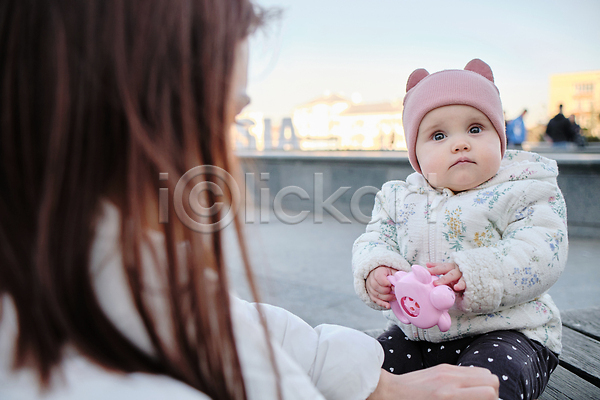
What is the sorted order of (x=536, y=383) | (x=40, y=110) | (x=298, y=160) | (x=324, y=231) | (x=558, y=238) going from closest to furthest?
(x=40, y=110), (x=536, y=383), (x=558, y=238), (x=324, y=231), (x=298, y=160)

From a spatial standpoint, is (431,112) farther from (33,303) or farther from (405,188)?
(33,303)

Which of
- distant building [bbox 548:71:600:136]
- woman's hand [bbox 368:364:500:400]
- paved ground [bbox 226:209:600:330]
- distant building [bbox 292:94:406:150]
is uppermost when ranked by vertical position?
distant building [bbox 548:71:600:136]

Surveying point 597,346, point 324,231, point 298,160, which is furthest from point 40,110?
point 298,160

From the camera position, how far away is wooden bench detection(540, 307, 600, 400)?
3.69 ft

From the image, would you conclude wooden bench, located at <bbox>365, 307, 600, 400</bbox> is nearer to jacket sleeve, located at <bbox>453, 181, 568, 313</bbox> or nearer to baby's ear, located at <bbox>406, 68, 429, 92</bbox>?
jacket sleeve, located at <bbox>453, 181, 568, 313</bbox>

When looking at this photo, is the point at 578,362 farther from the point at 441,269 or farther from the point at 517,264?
the point at 441,269

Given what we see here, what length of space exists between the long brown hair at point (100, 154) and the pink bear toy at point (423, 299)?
62 cm

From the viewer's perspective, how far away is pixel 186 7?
1.75ft

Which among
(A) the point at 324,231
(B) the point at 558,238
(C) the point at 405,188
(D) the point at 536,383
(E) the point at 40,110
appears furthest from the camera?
(A) the point at 324,231

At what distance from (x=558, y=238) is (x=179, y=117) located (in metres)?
1.03

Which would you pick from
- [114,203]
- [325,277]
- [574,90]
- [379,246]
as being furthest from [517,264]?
[574,90]

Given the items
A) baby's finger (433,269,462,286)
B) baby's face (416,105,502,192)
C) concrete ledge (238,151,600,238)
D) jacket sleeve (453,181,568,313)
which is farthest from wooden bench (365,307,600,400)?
concrete ledge (238,151,600,238)

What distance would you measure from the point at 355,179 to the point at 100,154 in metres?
5.17

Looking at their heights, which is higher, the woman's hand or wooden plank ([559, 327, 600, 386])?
the woman's hand
